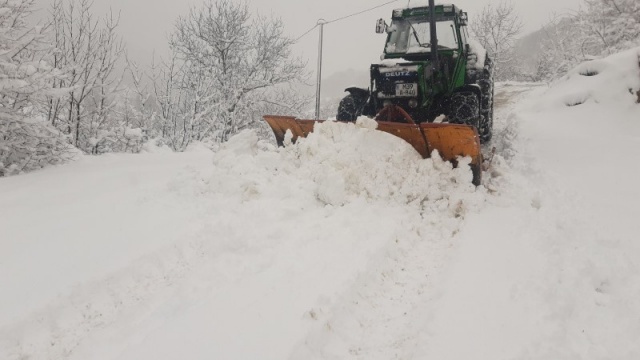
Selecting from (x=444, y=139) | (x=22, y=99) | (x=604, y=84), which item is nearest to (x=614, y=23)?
(x=604, y=84)

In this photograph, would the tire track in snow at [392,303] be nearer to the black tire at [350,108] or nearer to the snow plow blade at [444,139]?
the snow plow blade at [444,139]

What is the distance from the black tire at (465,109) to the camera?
5.46 m

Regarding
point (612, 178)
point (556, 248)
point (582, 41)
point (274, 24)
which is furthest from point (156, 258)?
point (582, 41)

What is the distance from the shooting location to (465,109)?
5496mm

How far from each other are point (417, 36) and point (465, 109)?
1924 mm

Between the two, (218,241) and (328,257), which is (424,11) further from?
(218,241)

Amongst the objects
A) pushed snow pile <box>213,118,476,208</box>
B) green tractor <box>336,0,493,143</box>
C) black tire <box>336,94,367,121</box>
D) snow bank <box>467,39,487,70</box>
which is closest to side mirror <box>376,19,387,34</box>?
green tractor <box>336,0,493,143</box>

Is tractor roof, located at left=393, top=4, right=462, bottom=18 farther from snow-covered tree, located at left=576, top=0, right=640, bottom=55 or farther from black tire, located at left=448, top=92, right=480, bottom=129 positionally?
snow-covered tree, located at left=576, top=0, right=640, bottom=55

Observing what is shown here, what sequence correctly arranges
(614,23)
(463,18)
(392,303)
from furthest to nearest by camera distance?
(614,23), (463,18), (392,303)

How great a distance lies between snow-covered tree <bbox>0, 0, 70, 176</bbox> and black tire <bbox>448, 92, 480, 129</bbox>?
18.7 feet

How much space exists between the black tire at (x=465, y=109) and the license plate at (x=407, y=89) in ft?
1.92

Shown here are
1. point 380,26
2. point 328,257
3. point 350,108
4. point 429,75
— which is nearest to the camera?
point 328,257

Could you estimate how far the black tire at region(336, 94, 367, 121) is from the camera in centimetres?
652

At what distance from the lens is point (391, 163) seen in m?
4.67
